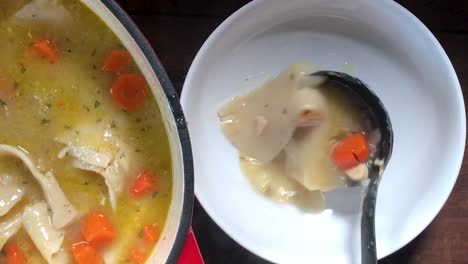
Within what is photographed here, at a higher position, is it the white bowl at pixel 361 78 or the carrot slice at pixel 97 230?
the white bowl at pixel 361 78

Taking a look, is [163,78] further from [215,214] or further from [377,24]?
[377,24]

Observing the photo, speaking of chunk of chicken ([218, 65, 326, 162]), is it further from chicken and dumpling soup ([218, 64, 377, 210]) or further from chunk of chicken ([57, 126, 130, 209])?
chunk of chicken ([57, 126, 130, 209])

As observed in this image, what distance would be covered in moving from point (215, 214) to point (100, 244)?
0.23 metres

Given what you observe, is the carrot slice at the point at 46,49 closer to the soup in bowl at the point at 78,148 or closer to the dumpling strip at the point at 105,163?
the soup in bowl at the point at 78,148

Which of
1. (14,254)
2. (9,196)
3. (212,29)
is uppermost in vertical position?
(212,29)

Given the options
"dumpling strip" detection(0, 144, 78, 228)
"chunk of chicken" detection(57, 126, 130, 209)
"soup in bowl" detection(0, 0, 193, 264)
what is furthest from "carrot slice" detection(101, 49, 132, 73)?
"dumpling strip" detection(0, 144, 78, 228)

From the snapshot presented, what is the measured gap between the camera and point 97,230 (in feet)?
4.43

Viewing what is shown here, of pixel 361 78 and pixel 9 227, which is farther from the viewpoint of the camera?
pixel 361 78

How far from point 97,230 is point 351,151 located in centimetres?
54

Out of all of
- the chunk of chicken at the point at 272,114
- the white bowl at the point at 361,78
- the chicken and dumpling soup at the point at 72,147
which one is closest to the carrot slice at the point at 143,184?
the chicken and dumpling soup at the point at 72,147

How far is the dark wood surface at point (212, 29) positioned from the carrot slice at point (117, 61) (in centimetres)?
19

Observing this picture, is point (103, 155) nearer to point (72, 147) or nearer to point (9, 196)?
point (72, 147)

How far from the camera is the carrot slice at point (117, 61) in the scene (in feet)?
4.09

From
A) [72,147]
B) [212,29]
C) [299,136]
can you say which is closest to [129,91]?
[72,147]
